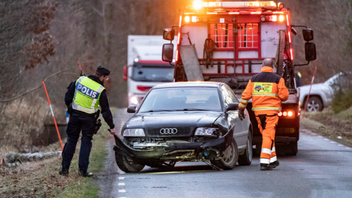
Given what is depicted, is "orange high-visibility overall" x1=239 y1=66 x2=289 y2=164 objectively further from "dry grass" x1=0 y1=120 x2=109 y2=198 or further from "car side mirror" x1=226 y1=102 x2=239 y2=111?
"dry grass" x1=0 y1=120 x2=109 y2=198

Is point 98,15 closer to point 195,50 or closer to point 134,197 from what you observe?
point 195,50

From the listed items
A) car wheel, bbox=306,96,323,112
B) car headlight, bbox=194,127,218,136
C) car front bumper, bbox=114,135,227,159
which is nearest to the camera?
car front bumper, bbox=114,135,227,159

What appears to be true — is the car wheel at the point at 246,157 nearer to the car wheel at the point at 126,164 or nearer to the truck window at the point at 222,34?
the car wheel at the point at 126,164

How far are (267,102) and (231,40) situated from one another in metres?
4.13

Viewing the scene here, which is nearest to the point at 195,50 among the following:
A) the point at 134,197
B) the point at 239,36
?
the point at 239,36

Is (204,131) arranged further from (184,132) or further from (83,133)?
(83,133)

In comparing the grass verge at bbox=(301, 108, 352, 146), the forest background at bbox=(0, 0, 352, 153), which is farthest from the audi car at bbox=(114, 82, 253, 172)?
the grass verge at bbox=(301, 108, 352, 146)

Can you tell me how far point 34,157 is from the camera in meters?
15.9

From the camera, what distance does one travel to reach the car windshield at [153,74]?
86.0 feet

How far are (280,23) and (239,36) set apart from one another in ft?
2.96

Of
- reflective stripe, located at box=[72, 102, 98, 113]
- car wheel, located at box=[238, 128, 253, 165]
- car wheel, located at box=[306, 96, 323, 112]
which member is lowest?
car wheel, located at box=[306, 96, 323, 112]

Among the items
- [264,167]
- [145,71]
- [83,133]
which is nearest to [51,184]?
[83,133]

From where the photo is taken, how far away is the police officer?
10.2 metres

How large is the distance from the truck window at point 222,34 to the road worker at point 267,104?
3.86 meters
